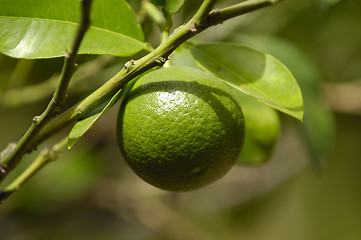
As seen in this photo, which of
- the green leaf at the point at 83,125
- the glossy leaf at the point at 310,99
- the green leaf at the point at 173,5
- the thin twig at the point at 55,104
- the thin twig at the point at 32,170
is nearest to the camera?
the thin twig at the point at 55,104

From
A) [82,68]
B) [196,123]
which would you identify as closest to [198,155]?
[196,123]

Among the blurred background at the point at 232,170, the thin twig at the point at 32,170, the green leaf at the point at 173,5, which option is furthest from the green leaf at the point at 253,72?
the blurred background at the point at 232,170

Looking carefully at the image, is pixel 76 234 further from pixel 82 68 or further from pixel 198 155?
pixel 198 155

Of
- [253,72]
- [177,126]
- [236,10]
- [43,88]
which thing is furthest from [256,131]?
[43,88]

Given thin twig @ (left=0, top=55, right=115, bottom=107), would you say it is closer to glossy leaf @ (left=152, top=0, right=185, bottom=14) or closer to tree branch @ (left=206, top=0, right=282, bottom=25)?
glossy leaf @ (left=152, top=0, right=185, bottom=14)

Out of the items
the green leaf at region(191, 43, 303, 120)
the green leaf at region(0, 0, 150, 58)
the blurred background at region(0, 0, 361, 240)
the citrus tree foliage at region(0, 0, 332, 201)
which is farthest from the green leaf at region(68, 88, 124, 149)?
the blurred background at region(0, 0, 361, 240)

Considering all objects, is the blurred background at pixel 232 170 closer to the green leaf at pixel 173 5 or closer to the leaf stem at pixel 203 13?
the green leaf at pixel 173 5
